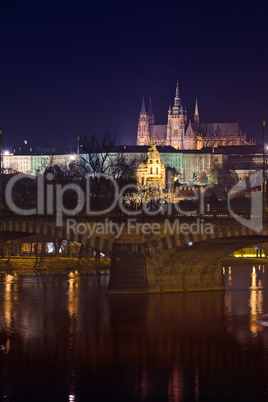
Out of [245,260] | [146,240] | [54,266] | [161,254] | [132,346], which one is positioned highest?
[146,240]

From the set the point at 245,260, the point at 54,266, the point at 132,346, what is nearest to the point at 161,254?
the point at 132,346

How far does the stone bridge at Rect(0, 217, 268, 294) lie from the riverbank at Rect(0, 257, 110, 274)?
80.9 ft

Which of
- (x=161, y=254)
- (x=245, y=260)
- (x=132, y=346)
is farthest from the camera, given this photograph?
(x=245, y=260)

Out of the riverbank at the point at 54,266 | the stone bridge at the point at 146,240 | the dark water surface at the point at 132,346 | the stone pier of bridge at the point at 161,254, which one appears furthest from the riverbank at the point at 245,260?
the stone bridge at the point at 146,240

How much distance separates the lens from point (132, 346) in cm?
4412

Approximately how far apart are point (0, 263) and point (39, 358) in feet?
153

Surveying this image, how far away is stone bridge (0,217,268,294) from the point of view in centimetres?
5631

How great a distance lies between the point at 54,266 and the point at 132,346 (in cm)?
4512

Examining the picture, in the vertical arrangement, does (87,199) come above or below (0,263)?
above

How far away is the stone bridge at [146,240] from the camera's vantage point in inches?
2217

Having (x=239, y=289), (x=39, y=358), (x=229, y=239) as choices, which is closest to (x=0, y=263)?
(x=239, y=289)

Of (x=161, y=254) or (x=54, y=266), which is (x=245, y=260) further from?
(x=161, y=254)

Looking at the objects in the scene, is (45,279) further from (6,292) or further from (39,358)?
(39,358)

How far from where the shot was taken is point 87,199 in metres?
83.6
